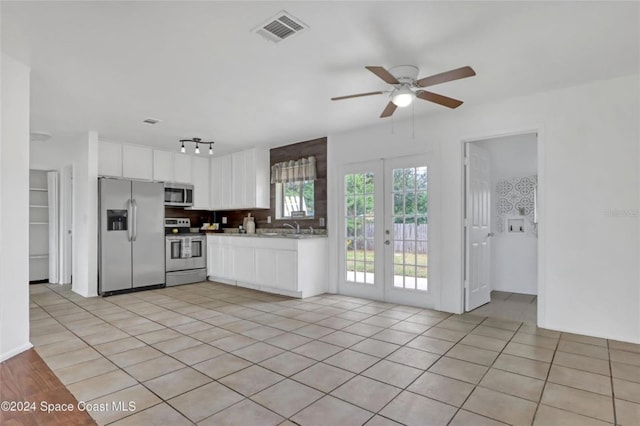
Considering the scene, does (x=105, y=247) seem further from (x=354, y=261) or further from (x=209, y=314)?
(x=354, y=261)

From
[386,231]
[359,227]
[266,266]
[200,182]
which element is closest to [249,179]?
[200,182]

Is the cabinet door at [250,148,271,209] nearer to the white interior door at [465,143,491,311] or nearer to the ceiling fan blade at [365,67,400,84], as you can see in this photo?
the white interior door at [465,143,491,311]

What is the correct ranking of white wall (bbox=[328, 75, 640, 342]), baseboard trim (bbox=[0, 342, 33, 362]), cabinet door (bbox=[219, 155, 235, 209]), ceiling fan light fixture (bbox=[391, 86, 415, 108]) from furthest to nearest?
1. cabinet door (bbox=[219, 155, 235, 209])
2. white wall (bbox=[328, 75, 640, 342])
3. ceiling fan light fixture (bbox=[391, 86, 415, 108])
4. baseboard trim (bbox=[0, 342, 33, 362])

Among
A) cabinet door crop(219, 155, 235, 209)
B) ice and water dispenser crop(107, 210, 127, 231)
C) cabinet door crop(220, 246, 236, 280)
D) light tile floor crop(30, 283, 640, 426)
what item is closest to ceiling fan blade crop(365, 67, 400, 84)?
light tile floor crop(30, 283, 640, 426)

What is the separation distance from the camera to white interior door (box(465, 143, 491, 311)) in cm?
439

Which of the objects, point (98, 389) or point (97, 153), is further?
point (97, 153)

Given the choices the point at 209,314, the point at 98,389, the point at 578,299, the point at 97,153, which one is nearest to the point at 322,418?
the point at 98,389

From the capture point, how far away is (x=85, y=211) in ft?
18.0

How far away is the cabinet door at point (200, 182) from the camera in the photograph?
276 inches

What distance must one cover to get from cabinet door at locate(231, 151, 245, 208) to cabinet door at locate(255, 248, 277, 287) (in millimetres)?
1222

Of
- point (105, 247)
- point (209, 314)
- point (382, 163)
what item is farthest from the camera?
point (105, 247)

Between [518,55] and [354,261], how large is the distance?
3340 millimetres

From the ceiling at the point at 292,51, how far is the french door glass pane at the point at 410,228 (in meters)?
0.93

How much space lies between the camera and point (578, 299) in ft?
11.6
